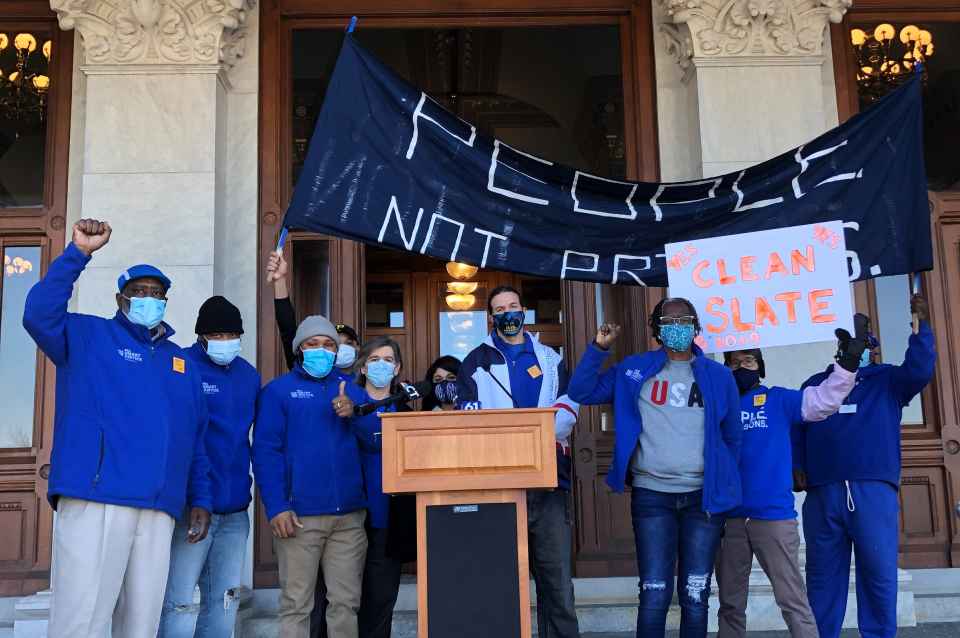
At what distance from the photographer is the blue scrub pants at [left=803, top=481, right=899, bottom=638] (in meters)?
5.98

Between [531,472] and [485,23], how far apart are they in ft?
17.6

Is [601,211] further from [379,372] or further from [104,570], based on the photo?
[104,570]

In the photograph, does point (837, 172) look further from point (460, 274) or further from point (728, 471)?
point (460, 274)

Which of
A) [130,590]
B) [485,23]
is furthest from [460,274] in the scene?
[130,590]

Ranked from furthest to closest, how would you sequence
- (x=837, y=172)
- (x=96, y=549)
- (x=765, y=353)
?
(x=765, y=353) < (x=837, y=172) < (x=96, y=549)

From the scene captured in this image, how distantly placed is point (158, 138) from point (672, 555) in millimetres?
5177

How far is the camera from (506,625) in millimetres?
4727

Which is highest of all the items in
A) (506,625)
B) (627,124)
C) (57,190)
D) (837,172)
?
(627,124)

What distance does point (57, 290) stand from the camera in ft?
14.7

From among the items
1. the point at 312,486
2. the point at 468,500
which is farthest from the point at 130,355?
the point at 468,500

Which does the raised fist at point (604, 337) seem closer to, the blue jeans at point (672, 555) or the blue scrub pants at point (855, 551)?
the blue jeans at point (672, 555)

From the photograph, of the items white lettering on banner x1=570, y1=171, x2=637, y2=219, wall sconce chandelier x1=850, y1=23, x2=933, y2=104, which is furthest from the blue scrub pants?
wall sconce chandelier x1=850, y1=23, x2=933, y2=104

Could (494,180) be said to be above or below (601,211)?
above

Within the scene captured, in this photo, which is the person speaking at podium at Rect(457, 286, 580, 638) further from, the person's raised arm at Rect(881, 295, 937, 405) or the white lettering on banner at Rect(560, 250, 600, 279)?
the person's raised arm at Rect(881, 295, 937, 405)
